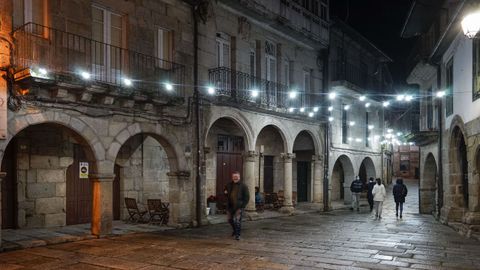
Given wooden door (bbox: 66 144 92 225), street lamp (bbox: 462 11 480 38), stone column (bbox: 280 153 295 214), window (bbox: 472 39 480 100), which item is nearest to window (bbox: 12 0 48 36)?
wooden door (bbox: 66 144 92 225)

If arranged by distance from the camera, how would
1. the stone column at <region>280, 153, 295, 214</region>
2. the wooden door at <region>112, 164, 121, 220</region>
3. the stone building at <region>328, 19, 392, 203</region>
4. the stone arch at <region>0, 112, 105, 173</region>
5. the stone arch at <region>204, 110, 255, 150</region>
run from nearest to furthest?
the stone arch at <region>0, 112, 105, 173</region> < the wooden door at <region>112, 164, 121, 220</region> < the stone arch at <region>204, 110, 255, 150</region> < the stone column at <region>280, 153, 295, 214</region> < the stone building at <region>328, 19, 392, 203</region>

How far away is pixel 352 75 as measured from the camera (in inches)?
901

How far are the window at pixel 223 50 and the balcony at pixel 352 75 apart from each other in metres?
7.26

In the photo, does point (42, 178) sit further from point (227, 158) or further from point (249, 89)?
point (227, 158)

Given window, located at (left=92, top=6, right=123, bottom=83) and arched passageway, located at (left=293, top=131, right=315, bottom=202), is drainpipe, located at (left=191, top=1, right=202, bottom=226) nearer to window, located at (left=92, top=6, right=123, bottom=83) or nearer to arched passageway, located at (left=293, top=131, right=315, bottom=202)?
window, located at (left=92, top=6, right=123, bottom=83)

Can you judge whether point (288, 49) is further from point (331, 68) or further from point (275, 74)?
point (331, 68)

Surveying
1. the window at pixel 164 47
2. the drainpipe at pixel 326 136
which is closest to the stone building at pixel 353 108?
the drainpipe at pixel 326 136

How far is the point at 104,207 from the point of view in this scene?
11.1m

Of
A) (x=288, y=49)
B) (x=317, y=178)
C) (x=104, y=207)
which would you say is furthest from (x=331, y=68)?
(x=104, y=207)

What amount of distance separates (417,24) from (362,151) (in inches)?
316

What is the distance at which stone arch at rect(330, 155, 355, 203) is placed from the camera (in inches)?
889

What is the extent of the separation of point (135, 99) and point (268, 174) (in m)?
9.89

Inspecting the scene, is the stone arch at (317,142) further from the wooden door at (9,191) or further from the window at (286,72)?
the wooden door at (9,191)

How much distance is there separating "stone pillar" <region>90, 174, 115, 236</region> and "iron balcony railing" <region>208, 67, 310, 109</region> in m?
4.82
